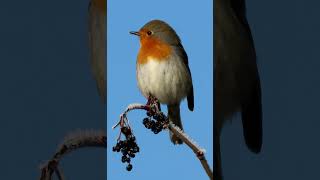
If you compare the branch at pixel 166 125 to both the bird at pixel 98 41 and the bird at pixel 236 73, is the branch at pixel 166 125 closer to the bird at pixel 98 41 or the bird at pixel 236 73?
the bird at pixel 236 73

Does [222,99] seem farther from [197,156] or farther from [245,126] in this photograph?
[197,156]

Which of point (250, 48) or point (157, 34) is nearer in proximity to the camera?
point (157, 34)

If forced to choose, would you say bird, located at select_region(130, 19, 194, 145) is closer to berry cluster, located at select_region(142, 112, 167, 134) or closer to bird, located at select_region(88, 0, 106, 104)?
berry cluster, located at select_region(142, 112, 167, 134)

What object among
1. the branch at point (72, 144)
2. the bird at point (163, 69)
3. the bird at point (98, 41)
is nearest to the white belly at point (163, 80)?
the bird at point (163, 69)

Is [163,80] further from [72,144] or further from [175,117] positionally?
[72,144]

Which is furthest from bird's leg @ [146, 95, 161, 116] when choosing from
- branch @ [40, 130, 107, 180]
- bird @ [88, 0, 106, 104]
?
bird @ [88, 0, 106, 104]

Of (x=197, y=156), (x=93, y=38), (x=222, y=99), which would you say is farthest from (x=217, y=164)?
(x=93, y=38)
